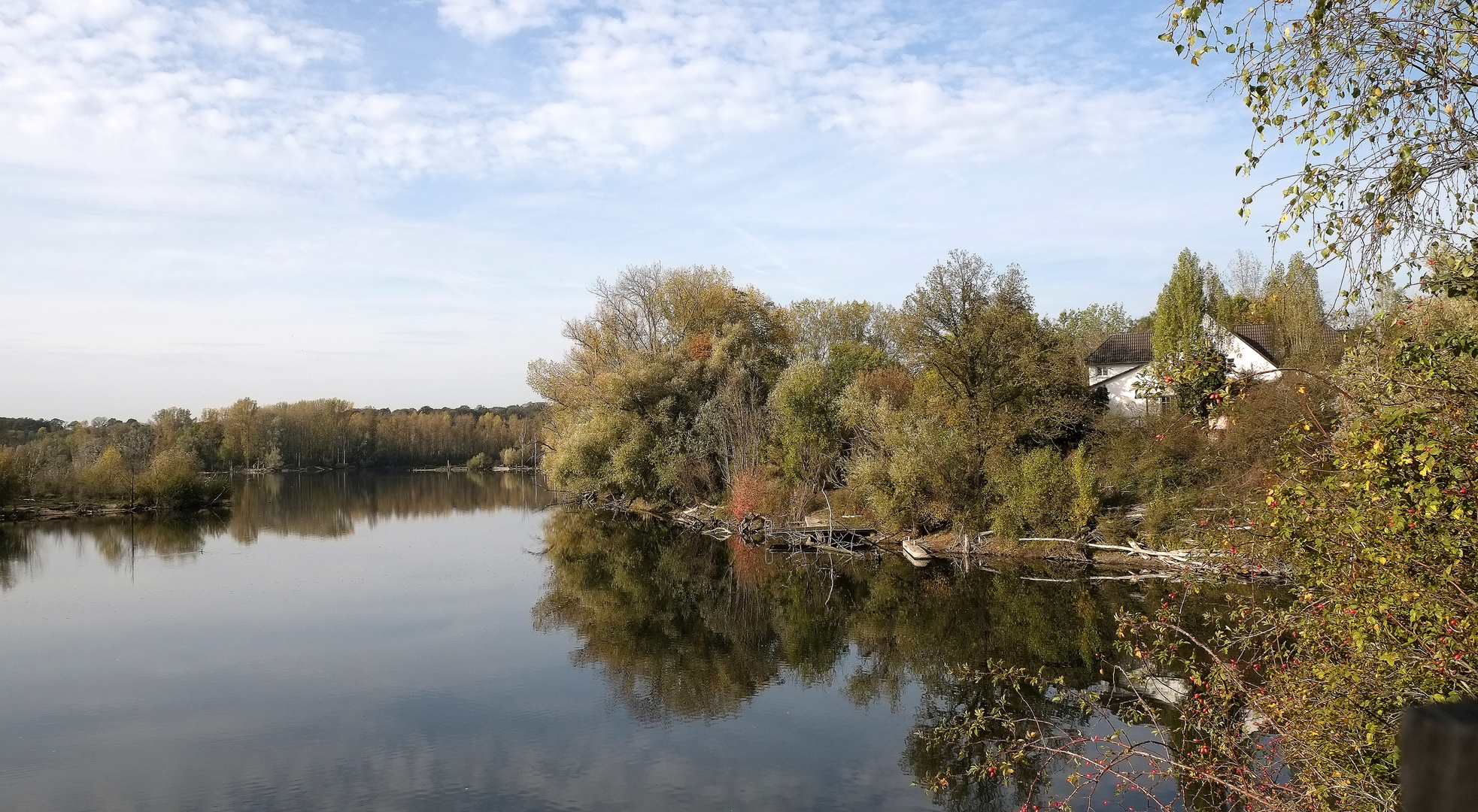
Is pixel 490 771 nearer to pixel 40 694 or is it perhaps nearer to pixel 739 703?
pixel 739 703

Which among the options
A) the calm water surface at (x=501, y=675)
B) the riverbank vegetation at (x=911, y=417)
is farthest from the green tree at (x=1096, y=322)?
the calm water surface at (x=501, y=675)

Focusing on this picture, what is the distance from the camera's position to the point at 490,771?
12.4 meters

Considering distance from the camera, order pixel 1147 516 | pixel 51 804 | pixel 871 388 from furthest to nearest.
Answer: pixel 871 388 → pixel 1147 516 → pixel 51 804

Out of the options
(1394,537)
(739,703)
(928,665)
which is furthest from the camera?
(928,665)

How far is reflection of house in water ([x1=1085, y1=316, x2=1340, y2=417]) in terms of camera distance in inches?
1480

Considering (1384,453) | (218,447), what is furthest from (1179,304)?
(218,447)

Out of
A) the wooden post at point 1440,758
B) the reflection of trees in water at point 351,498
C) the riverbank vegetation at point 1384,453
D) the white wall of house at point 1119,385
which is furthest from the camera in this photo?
the reflection of trees in water at point 351,498

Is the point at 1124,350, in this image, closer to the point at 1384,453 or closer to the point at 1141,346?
the point at 1141,346

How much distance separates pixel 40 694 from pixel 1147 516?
2383 cm

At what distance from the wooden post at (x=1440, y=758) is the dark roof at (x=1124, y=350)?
47.5 metres

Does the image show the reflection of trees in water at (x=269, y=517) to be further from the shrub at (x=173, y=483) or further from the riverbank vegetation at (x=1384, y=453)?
the riverbank vegetation at (x=1384, y=453)

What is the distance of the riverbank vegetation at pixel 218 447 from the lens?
4716cm

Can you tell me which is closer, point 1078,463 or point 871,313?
point 1078,463

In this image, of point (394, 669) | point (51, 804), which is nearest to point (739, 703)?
point (394, 669)
